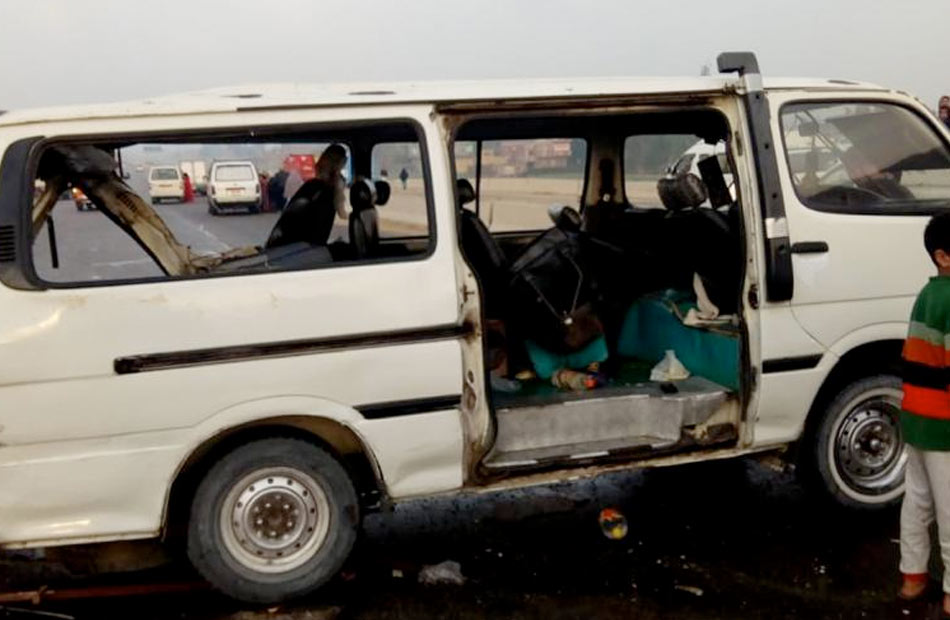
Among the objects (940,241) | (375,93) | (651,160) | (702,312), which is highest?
(375,93)

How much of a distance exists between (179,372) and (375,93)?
1.45 meters

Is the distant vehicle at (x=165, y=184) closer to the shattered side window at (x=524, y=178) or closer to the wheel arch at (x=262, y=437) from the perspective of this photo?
the wheel arch at (x=262, y=437)

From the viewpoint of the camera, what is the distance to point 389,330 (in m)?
3.87

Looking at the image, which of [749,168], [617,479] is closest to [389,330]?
[749,168]

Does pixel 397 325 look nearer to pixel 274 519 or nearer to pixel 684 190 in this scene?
pixel 274 519

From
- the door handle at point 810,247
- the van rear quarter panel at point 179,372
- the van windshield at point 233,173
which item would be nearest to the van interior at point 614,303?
the door handle at point 810,247

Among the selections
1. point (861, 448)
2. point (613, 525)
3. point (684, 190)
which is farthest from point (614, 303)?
point (861, 448)

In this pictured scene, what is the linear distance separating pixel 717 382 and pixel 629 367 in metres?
0.73

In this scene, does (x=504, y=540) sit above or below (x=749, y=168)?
below

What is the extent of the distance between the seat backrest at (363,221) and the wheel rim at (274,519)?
1133mm

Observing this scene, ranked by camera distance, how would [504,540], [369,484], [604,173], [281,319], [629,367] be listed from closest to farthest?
[281,319] → [369,484] → [504,540] → [629,367] → [604,173]

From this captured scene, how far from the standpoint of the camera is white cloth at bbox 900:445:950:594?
3.69 metres

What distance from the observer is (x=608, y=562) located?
14.5ft

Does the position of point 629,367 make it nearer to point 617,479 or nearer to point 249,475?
point 617,479
